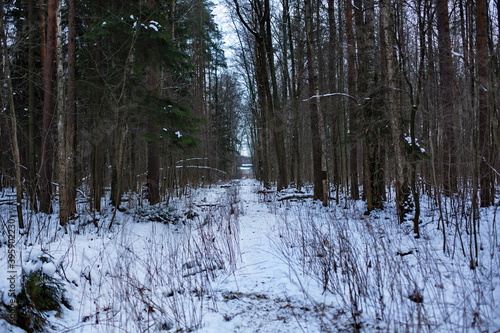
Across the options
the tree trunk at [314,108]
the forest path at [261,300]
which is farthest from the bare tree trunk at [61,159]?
the tree trunk at [314,108]

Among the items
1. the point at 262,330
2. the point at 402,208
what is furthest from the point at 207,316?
the point at 402,208

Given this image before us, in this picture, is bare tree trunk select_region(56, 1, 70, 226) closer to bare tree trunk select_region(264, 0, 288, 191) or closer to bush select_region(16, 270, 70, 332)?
bush select_region(16, 270, 70, 332)

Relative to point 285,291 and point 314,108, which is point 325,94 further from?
point 285,291

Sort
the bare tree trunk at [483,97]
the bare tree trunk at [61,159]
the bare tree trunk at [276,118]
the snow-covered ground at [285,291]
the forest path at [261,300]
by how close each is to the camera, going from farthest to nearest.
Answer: the bare tree trunk at [276,118] → the bare tree trunk at [61,159] → the bare tree trunk at [483,97] → the forest path at [261,300] → the snow-covered ground at [285,291]

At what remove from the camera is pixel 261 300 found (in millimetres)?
3348

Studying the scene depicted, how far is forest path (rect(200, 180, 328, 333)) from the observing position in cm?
280

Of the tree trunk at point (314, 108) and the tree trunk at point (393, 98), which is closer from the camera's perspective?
the tree trunk at point (393, 98)

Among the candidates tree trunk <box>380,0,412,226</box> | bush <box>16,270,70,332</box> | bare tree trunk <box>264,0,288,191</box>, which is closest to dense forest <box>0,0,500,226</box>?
tree trunk <box>380,0,412,226</box>

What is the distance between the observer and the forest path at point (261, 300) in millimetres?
2805

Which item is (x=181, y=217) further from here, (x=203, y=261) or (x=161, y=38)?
(x=161, y=38)

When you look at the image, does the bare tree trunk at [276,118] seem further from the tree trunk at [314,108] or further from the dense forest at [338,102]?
the tree trunk at [314,108]

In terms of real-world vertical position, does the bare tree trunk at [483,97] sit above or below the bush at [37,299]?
above

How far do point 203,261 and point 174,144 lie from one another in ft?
18.1

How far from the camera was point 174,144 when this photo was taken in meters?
9.39
